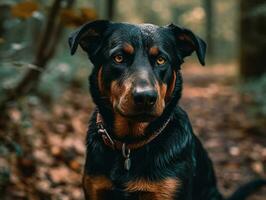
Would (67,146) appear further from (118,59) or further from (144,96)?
(144,96)

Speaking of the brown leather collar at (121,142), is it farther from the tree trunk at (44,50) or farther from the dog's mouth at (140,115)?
the tree trunk at (44,50)

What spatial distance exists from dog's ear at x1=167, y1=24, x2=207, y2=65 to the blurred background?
121 centimetres

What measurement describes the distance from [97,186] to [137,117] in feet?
2.27

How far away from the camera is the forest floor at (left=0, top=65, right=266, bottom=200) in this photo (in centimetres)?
567

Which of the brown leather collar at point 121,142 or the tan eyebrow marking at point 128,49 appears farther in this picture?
the brown leather collar at point 121,142

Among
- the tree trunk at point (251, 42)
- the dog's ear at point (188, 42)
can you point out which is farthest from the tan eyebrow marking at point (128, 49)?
the tree trunk at point (251, 42)

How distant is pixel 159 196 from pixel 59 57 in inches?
256

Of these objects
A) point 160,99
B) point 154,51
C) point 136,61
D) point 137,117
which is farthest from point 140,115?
point 154,51

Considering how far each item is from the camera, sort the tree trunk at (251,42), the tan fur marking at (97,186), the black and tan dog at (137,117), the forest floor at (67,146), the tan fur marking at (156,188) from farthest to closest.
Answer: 1. the tree trunk at (251,42)
2. the forest floor at (67,146)
3. the tan fur marking at (97,186)
4. the tan fur marking at (156,188)
5. the black and tan dog at (137,117)

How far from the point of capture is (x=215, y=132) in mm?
8781

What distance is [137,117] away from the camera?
3871mm

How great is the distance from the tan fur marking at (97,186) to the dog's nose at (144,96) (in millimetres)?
771

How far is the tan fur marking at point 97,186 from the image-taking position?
4.16 metres


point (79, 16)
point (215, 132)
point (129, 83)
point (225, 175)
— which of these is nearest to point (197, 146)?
point (129, 83)
